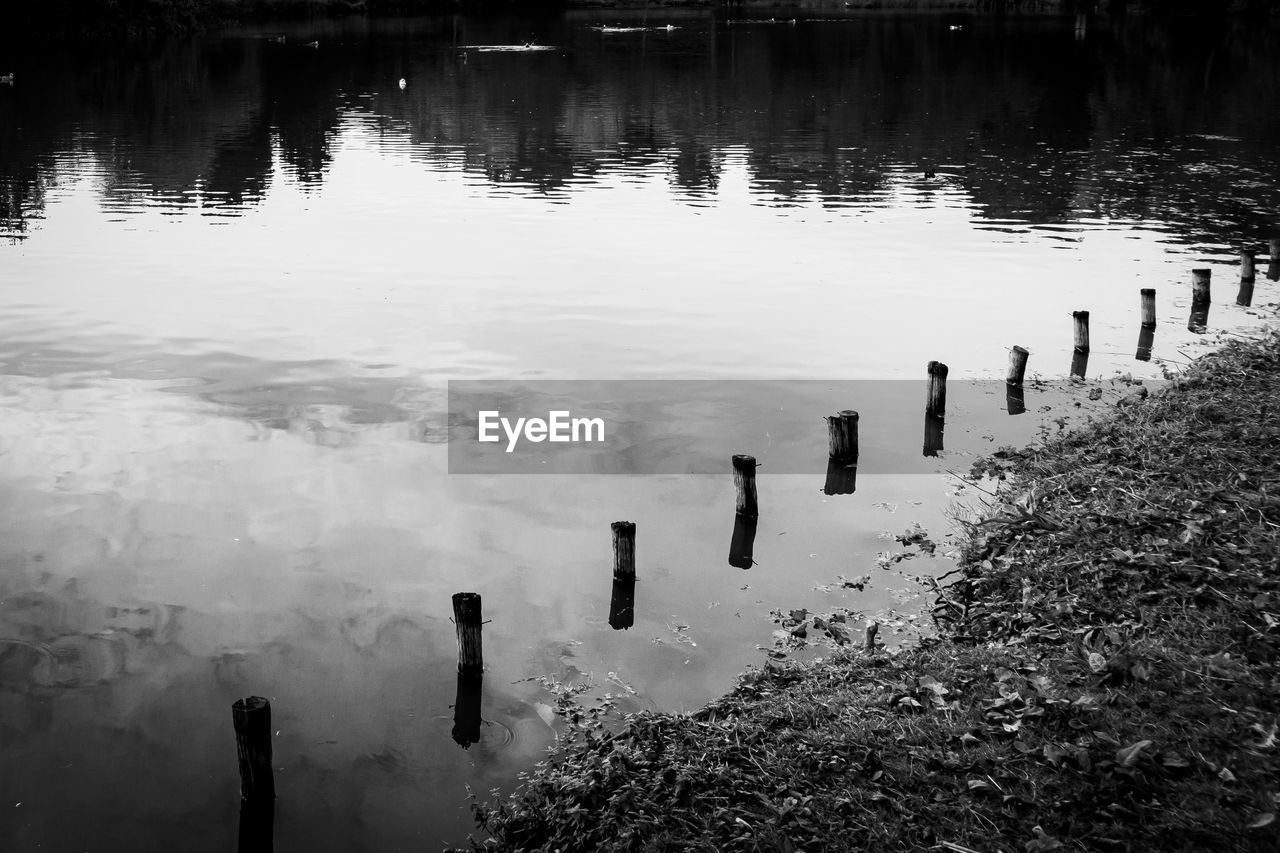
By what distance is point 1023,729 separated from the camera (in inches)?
463

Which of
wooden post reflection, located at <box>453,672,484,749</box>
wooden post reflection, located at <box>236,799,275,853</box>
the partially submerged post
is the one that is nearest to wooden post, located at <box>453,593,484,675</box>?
wooden post reflection, located at <box>453,672,484,749</box>

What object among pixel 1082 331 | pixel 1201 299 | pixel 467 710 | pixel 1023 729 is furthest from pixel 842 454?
pixel 1201 299

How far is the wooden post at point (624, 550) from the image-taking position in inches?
659

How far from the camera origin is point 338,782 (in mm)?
13609

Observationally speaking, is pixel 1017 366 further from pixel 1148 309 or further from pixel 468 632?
pixel 468 632

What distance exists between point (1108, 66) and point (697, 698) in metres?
108

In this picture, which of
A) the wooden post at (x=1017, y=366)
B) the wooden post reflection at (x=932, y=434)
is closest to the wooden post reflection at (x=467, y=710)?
the wooden post reflection at (x=932, y=434)

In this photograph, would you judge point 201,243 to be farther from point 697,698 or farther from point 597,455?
point 697,698

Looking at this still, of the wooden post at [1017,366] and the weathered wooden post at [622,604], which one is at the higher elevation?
the wooden post at [1017,366]

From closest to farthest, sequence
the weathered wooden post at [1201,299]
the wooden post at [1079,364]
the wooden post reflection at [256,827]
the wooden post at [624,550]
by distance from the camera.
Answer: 1. the wooden post reflection at [256,827]
2. the wooden post at [624,550]
3. the wooden post at [1079,364]
4. the weathered wooden post at [1201,299]

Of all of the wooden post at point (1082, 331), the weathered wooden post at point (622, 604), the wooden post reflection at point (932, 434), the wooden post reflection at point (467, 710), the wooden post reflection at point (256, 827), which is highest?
the wooden post at point (1082, 331)

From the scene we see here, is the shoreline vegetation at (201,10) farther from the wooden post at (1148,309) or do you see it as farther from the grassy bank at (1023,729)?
the grassy bank at (1023,729)

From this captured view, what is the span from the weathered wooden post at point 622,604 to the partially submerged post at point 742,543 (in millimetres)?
2142

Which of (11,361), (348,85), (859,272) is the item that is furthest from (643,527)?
(348,85)
